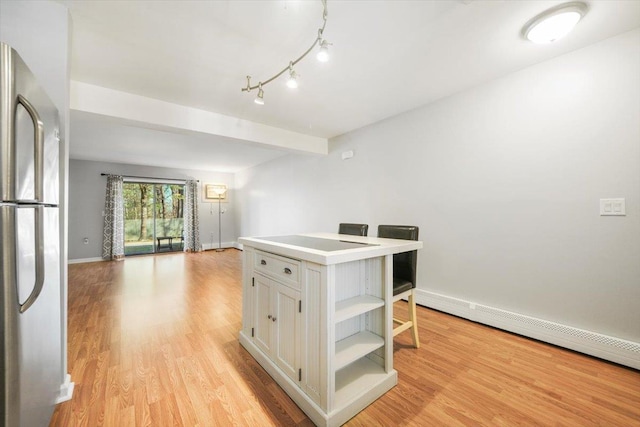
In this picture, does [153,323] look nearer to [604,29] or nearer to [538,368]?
[538,368]

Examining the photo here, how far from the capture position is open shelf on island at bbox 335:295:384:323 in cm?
137

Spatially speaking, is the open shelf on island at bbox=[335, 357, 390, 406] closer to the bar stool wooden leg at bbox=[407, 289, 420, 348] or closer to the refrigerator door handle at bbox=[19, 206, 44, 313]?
the bar stool wooden leg at bbox=[407, 289, 420, 348]

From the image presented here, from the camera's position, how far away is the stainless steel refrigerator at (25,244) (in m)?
0.81

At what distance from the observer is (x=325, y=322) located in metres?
1.27

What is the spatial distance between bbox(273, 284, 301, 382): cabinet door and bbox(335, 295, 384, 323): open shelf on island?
248 millimetres

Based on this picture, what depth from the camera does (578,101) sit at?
1.94 metres

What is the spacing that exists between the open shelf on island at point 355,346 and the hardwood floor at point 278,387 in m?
0.29

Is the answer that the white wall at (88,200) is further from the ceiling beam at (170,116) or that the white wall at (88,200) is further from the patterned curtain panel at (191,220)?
the ceiling beam at (170,116)

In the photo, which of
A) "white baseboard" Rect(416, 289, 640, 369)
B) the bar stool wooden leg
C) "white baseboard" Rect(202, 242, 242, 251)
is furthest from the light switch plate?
"white baseboard" Rect(202, 242, 242, 251)

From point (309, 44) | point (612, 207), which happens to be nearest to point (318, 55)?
point (309, 44)

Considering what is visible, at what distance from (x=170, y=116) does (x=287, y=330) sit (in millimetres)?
2618

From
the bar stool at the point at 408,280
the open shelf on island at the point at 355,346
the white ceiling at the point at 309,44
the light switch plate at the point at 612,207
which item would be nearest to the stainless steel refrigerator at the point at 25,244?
the white ceiling at the point at 309,44

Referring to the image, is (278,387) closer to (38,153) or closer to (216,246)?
(38,153)

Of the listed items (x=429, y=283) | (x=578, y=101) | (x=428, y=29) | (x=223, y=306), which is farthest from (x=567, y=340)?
(x=223, y=306)
